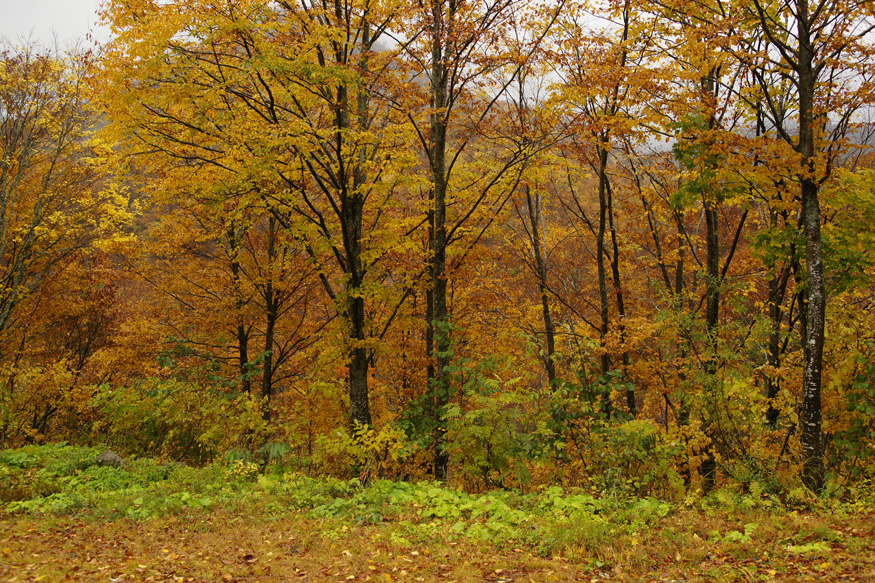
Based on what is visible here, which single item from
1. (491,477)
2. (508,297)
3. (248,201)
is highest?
(248,201)

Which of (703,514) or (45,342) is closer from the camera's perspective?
(703,514)

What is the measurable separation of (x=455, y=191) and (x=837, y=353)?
7229mm

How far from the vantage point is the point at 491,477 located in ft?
24.3

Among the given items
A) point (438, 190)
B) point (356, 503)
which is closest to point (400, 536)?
point (356, 503)

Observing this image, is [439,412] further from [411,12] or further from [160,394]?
[411,12]

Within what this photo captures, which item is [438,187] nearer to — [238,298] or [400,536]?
[238,298]

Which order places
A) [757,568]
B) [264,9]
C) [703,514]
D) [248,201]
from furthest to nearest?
[248,201] → [264,9] → [703,514] → [757,568]

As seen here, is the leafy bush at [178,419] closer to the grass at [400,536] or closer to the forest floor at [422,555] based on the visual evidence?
the grass at [400,536]

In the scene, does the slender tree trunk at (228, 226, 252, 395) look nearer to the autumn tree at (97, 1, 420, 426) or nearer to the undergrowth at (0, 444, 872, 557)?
the autumn tree at (97, 1, 420, 426)

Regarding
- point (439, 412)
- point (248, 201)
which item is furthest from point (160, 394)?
point (439, 412)

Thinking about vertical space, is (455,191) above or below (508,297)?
above

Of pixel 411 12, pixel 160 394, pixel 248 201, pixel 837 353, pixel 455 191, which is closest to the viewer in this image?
pixel 837 353

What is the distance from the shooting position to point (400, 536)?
5.33 meters

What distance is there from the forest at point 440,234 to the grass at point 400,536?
731 mm
